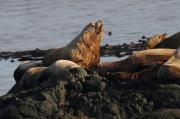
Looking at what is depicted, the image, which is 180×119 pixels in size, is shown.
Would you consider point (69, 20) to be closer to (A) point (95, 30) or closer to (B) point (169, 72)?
(A) point (95, 30)

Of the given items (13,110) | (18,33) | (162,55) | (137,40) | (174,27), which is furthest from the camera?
(18,33)

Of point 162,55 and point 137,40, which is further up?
point 162,55

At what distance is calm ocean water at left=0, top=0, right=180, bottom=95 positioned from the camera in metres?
25.7

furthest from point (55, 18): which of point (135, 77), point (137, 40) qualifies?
point (135, 77)

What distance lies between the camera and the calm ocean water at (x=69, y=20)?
25719 mm

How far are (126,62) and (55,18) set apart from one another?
78.4ft

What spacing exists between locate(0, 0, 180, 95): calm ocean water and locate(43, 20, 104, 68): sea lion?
1.67m

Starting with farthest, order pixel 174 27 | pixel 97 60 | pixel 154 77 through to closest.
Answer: pixel 174 27 < pixel 97 60 < pixel 154 77

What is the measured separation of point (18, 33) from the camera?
1164 inches

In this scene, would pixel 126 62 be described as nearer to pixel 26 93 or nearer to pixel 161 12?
pixel 26 93

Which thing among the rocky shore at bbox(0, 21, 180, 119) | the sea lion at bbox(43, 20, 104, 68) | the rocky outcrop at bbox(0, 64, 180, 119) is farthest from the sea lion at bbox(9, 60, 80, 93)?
the sea lion at bbox(43, 20, 104, 68)

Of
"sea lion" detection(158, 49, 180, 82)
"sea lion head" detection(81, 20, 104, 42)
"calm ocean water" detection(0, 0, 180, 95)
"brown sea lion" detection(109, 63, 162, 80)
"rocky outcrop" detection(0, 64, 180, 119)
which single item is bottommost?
"calm ocean water" detection(0, 0, 180, 95)

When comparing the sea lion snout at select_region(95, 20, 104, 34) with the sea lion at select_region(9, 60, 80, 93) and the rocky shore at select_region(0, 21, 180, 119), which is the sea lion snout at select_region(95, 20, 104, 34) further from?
the rocky shore at select_region(0, 21, 180, 119)

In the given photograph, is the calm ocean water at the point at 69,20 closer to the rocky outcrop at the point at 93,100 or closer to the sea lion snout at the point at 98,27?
the sea lion snout at the point at 98,27
